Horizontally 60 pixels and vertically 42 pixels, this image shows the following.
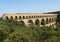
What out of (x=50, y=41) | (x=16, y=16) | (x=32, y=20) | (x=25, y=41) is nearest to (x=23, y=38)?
(x=25, y=41)

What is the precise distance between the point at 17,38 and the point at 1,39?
3422mm

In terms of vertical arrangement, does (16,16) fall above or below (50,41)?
below

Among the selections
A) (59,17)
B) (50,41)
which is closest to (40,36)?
Answer: (50,41)

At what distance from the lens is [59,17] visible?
51312 millimetres

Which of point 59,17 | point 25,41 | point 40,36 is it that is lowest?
point 59,17

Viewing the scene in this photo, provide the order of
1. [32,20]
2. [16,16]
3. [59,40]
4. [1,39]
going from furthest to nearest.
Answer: [16,16] < [32,20] < [1,39] < [59,40]

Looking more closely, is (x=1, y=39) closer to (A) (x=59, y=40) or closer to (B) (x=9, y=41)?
(B) (x=9, y=41)

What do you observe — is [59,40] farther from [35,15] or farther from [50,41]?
[35,15]

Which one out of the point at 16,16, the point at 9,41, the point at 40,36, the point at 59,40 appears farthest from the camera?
the point at 16,16

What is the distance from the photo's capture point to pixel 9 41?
18828mm

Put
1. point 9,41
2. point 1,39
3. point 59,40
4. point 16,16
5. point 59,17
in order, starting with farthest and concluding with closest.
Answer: point 59,17 → point 16,16 → point 1,39 → point 9,41 → point 59,40

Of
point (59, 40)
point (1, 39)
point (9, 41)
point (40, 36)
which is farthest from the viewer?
point (40, 36)

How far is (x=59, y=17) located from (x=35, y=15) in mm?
6072

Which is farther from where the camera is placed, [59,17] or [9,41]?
[59,17]
